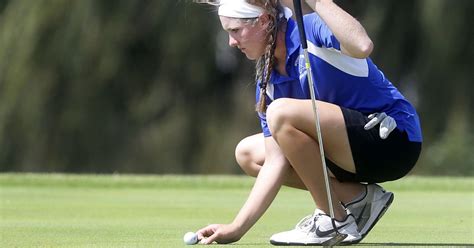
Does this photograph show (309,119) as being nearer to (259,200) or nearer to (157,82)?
(259,200)

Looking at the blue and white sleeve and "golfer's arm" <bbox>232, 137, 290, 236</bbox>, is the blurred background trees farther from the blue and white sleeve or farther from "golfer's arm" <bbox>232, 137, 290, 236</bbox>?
the blue and white sleeve

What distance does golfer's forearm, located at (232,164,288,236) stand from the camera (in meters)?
3.89

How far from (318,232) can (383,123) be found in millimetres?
386

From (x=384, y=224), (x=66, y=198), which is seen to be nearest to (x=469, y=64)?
(x=66, y=198)

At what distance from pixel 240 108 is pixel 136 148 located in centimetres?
141

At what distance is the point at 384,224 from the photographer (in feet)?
16.3

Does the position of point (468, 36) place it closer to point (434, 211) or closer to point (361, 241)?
point (434, 211)

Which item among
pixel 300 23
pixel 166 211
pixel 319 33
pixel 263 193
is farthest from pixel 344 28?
pixel 166 211

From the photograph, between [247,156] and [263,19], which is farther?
[247,156]

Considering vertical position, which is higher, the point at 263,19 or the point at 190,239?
the point at 263,19

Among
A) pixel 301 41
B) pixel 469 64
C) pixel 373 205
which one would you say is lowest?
pixel 469 64

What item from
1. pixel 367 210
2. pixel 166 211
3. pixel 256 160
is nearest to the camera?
pixel 367 210

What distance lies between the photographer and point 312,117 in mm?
3793

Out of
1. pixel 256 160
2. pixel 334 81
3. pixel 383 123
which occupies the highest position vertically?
pixel 334 81
